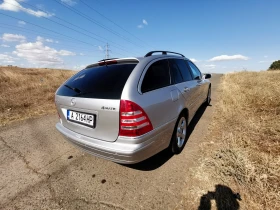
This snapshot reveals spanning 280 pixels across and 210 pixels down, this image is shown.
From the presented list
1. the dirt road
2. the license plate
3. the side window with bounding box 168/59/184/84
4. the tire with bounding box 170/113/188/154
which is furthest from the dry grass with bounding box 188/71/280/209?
the license plate

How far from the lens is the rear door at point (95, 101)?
6.68ft

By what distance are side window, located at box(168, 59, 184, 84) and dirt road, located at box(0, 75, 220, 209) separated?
1290mm

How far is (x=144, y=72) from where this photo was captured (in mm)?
2287

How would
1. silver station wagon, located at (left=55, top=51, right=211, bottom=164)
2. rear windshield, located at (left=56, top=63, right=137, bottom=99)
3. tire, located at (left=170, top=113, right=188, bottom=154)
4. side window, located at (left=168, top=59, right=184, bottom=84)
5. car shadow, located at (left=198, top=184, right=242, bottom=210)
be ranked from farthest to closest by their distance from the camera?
side window, located at (left=168, top=59, right=184, bottom=84) → tire, located at (left=170, top=113, right=188, bottom=154) → rear windshield, located at (left=56, top=63, right=137, bottom=99) → silver station wagon, located at (left=55, top=51, right=211, bottom=164) → car shadow, located at (left=198, top=184, right=242, bottom=210)

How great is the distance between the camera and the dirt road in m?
2.10

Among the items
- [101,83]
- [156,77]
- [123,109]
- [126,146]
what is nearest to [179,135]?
[156,77]

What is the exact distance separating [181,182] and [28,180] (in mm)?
2191

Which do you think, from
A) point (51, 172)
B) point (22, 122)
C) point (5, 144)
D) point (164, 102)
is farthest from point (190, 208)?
point (22, 122)

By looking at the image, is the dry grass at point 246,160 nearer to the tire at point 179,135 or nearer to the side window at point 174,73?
the tire at point 179,135

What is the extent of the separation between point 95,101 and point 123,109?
1.32ft

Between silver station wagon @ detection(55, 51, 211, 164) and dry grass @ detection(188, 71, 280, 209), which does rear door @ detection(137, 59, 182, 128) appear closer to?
silver station wagon @ detection(55, 51, 211, 164)

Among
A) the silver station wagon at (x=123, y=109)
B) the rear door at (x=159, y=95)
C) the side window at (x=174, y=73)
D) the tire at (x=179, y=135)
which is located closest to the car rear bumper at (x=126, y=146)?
the silver station wagon at (x=123, y=109)

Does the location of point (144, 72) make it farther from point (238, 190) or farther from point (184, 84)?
point (238, 190)

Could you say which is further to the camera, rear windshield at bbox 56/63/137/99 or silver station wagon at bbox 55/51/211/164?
rear windshield at bbox 56/63/137/99
